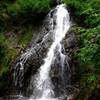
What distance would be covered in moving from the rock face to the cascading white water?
18 centimetres

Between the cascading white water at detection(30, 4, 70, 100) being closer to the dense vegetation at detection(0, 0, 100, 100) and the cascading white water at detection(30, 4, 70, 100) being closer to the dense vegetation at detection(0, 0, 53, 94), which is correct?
the dense vegetation at detection(0, 0, 100, 100)

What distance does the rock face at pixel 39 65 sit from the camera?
1150 centimetres

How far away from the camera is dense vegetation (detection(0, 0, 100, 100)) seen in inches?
419

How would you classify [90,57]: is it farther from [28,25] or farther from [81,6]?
[28,25]

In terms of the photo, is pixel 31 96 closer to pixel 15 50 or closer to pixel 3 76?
pixel 3 76

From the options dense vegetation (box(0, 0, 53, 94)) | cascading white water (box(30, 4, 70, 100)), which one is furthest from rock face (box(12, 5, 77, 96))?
dense vegetation (box(0, 0, 53, 94))

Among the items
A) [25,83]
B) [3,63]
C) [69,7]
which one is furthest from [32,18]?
[25,83]

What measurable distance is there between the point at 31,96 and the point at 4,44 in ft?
12.8

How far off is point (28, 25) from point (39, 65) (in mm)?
4292

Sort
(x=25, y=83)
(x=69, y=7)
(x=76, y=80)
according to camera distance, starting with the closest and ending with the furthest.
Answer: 1. (x=76, y=80)
2. (x=25, y=83)
3. (x=69, y=7)

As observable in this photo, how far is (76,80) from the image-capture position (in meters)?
11.3

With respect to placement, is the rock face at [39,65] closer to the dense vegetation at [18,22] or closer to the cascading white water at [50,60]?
the cascading white water at [50,60]

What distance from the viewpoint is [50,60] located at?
12.2m

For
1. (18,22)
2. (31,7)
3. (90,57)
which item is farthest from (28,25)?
(90,57)
